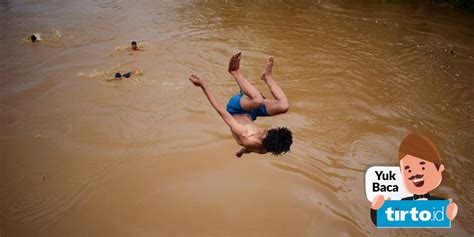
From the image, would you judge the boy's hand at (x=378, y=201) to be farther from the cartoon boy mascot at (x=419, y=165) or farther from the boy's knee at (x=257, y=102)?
the boy's knee at (x=257, y=102)

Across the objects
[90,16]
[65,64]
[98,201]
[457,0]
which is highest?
→ [457,0]

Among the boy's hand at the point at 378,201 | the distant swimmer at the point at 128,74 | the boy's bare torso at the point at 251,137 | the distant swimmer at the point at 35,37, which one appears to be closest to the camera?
the boy's hand at the point at 378,201

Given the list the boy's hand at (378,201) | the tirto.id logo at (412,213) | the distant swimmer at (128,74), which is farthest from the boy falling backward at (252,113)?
the distant swimmer at (128,74)

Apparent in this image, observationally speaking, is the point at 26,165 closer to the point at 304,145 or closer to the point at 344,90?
the point at 304,145

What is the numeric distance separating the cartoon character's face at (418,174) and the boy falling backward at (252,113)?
1.05 metres

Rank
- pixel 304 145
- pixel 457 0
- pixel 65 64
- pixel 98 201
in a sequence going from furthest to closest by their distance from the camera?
pixel 457 0 → pixel 65 64 → pixel 304 145 → pixel 98 201

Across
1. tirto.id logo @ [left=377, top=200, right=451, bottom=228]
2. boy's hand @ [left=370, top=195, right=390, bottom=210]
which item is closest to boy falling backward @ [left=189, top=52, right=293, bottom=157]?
boy's hand @ [left=370, top=195, right=390, bottom=210]

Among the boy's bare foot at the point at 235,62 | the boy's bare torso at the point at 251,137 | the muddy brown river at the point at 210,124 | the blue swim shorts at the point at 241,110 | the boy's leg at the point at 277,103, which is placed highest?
the boy's bare foot at the point at 235,62

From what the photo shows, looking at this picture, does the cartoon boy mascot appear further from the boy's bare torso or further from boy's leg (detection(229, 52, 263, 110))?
boy's leg (detection(229, 52, 263, 110))

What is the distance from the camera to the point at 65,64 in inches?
306

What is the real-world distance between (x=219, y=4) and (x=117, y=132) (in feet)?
31.5

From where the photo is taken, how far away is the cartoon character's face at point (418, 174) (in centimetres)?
254

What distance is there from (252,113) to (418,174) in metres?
1.66

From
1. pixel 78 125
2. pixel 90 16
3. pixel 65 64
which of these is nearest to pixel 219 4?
pixel 90 16
